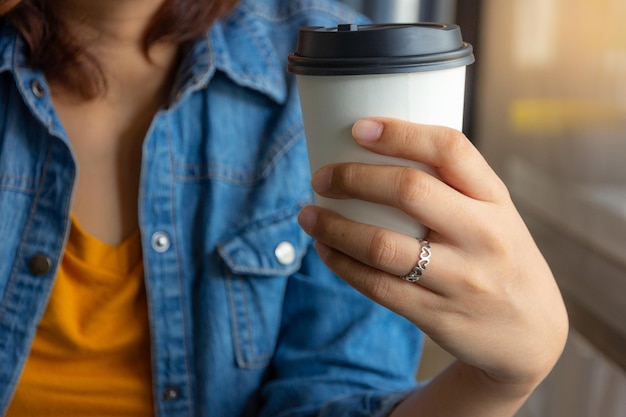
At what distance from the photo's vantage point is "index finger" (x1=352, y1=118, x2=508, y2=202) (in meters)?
0.52

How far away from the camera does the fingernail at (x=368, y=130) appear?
20.4 inches

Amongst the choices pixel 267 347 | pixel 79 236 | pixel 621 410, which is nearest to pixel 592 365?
pixel 621 410

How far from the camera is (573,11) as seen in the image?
103 cm

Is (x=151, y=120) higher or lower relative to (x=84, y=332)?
higher

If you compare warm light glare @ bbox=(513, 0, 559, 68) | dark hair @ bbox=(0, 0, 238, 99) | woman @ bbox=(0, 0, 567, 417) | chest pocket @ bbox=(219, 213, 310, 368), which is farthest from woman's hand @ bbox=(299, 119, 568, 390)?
warm light glare @ bbox=(513, 0, 559, 68)

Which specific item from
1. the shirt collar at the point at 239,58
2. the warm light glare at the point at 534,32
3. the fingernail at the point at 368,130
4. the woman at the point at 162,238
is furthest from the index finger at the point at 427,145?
the warm light glare at the point at 534,32

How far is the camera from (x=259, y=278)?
0.92 meters

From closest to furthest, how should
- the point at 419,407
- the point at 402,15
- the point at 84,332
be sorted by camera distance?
the point at 419,407
the point at 84,332
the point at 402,15

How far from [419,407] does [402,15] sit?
31.6 inches

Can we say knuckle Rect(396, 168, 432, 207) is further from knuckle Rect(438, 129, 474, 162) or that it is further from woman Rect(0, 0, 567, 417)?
woman Rect(0, 0, 567, 417)

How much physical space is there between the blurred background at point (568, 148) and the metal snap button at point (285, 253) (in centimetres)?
40

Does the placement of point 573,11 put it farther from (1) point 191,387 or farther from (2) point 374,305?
(1) point 191,387

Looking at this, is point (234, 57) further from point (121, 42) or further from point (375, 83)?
point (375, 83)

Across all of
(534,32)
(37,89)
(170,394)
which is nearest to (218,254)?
(170,394)
